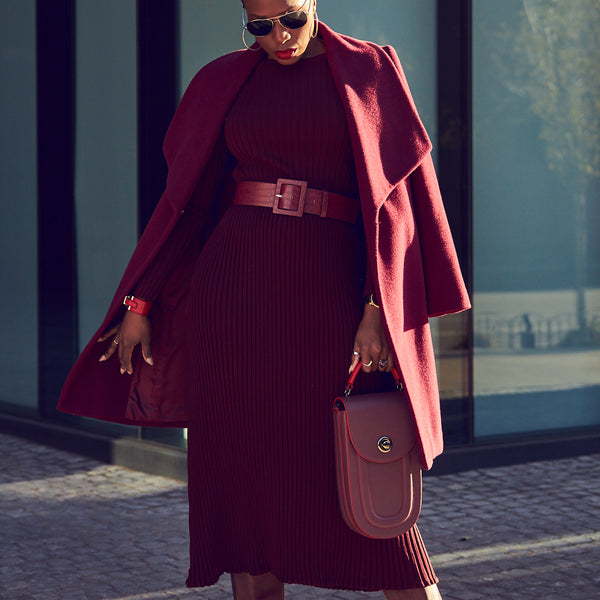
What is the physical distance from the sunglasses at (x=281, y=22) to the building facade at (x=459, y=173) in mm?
3083

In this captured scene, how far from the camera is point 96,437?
22.4ft

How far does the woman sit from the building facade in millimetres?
3006

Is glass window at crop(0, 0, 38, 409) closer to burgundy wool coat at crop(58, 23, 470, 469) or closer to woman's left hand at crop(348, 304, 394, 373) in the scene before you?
burgundy wool coat at crop(58, 23, 470, 469)

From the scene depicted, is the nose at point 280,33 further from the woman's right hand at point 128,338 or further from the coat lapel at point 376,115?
the woman's right hand at point 128,338

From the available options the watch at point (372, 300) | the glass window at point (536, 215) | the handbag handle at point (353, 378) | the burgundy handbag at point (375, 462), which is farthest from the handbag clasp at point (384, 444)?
the glass window at point (536, 215)

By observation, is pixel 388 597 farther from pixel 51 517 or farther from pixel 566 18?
pixel 566 18

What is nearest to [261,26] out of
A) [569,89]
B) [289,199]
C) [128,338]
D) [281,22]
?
[281,22]

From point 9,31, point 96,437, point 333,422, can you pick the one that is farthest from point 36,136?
point 333,422

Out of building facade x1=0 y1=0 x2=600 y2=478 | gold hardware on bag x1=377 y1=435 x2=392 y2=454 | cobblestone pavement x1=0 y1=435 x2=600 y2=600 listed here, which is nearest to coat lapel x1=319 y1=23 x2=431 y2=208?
gold hardware on bag x1=377 y1=435 x2=392 y2=454

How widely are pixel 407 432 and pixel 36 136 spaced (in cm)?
537

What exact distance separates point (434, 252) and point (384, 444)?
0.53 metres

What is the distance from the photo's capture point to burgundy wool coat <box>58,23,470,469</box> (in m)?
2.97

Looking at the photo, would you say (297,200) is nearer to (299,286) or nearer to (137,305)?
(299,286)

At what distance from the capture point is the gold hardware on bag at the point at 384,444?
2.93m
